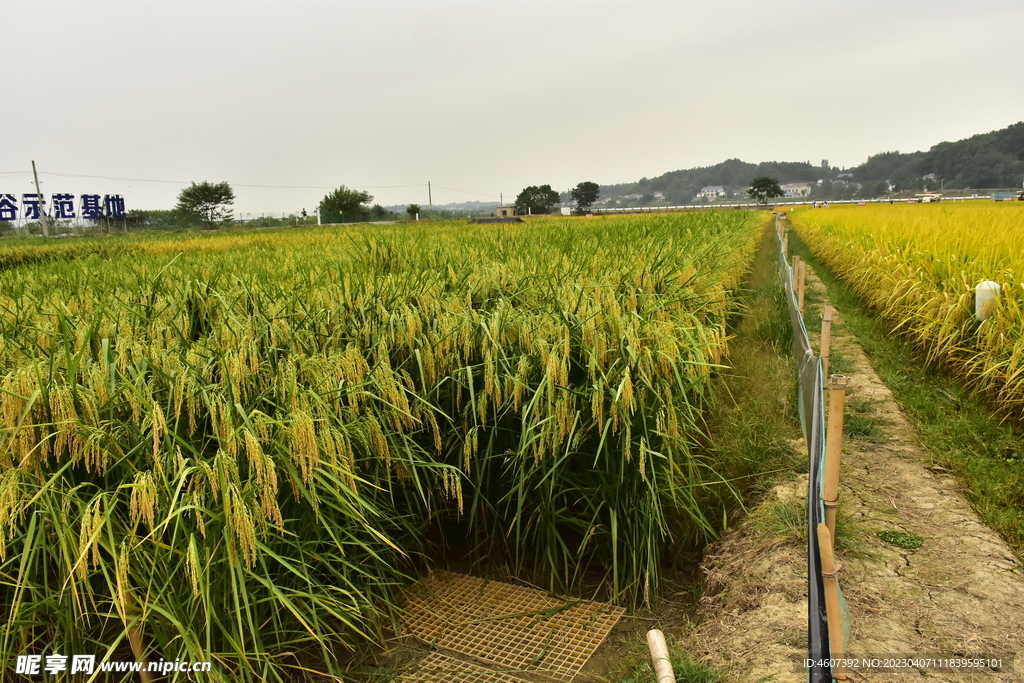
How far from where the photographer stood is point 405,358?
328 centimetres

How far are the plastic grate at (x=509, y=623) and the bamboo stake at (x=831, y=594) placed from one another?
1158 mm

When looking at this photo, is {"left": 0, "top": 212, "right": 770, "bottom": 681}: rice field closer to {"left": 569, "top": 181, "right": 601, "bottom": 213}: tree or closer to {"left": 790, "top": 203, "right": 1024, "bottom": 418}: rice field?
{"left": 790, "top": 203, "right": 1024, "bottom": 418}: rice field

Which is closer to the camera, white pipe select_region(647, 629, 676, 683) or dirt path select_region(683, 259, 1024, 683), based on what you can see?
white pipe select_region(647, 629, 676, 683)

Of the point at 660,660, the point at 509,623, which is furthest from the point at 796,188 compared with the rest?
the point at 660,660

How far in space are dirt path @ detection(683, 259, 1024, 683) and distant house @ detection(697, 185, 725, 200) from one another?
5672 inches

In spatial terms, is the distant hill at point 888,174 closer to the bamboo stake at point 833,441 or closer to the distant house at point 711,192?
the distant house at point 711,192

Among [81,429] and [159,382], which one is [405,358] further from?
[81,429]

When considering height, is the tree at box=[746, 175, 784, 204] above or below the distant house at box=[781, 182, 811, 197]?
below

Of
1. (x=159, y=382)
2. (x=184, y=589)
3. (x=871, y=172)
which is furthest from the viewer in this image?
(x=871, y=172)

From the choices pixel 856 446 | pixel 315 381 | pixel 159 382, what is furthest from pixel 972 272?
pixel 159 382

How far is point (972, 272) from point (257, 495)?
20.7 ft

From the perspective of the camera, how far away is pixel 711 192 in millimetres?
146750

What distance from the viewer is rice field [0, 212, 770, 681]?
6.43 feet

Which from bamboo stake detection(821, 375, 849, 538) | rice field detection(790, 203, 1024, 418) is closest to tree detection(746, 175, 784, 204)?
rice field detection(790, 203, 1024, 418)
